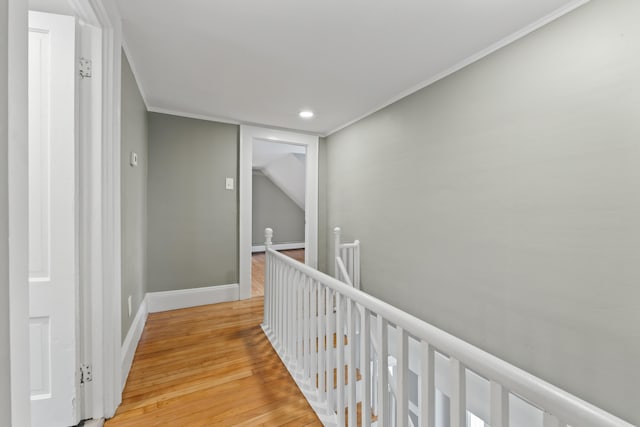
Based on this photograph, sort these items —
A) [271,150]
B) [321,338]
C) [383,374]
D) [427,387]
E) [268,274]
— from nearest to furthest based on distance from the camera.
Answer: [427,387] < [383,374] < [321,338] < [268,274] < [271,150]

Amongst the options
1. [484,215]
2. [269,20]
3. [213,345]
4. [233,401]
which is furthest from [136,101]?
[484,215]

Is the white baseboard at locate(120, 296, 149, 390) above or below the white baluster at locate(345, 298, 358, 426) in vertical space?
below

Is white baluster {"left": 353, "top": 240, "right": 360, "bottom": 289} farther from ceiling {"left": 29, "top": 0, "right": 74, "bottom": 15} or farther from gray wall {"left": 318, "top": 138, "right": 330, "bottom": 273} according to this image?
ceiling {"left": 29, "top": 0, "right": 74, "bottom": 15}

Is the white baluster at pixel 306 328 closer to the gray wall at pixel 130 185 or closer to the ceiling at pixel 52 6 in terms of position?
the gray wall at pixel 130 185

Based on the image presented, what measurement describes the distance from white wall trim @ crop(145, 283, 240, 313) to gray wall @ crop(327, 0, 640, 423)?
202 centimetres

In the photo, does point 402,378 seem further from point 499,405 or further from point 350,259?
point 350,259

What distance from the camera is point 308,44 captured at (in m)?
1.75

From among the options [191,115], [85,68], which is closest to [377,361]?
[85,68]

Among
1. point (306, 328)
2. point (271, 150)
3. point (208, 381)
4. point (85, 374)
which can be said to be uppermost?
point (271, 150)

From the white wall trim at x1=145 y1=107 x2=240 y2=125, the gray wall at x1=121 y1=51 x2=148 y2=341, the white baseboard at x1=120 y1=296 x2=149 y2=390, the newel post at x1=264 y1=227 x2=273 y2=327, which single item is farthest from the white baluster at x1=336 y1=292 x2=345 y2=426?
the white wall trim at x1=145 y1=107 x2=240 y2=125

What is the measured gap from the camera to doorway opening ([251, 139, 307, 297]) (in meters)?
6.05

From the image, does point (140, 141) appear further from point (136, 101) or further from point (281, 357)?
point (281, 357)

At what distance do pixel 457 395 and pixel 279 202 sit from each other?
6.59 m

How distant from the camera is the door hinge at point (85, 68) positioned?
133cm
